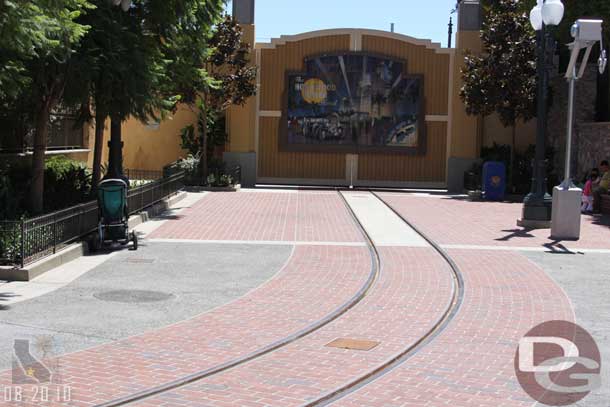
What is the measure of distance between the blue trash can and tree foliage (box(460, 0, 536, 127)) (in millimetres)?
2175

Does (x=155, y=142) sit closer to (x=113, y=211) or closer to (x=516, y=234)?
(x=516, y=234)

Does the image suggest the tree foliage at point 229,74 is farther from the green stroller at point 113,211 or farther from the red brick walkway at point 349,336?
the green stroller at point 113,211

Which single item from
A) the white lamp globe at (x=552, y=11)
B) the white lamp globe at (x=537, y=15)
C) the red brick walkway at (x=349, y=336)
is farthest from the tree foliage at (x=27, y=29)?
the white lamp globe at (x=537, y=15)

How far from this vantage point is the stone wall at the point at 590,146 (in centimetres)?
2809

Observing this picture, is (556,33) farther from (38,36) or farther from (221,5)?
(38,36)

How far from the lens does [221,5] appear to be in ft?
63.3

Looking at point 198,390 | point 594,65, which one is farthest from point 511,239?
point 594,65

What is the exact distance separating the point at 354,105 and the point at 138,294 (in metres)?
24.7

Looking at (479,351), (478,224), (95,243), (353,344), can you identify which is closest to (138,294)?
(353,344)

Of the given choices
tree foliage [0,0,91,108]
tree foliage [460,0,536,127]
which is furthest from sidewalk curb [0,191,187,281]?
tree foliage [460,0,536,127]

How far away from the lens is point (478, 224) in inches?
824

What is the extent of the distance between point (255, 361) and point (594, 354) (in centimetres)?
344

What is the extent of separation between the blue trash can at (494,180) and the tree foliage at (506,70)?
217 centimetres

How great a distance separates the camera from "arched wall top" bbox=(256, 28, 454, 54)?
114ft
